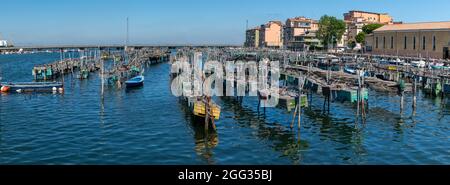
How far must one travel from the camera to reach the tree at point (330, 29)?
6442 inches

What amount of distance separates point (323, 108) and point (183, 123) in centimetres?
1722

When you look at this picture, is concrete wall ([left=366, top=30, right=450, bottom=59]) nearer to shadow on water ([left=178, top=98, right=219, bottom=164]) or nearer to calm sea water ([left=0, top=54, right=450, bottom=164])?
calm sea water ([left=0, top=54, right=450, bottom=164])

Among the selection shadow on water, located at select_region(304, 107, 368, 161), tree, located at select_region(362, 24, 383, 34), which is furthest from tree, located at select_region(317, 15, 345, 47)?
shadow on water, located at select_region(304, 107, 368, 161)

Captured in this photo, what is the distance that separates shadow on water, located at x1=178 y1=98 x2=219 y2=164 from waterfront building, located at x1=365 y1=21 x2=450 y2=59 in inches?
2731

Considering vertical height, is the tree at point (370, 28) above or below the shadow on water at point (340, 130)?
above

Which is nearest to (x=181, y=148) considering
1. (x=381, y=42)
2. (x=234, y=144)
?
(x=234, y=144)

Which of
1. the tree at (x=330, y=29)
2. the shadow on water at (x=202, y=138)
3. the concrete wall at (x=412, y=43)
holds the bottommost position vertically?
the shadow on water at (x=202, y=138)

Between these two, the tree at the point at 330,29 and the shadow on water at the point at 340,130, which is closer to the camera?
the shadow on water at the point at 340,130

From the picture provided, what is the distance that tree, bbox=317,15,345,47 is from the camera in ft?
537

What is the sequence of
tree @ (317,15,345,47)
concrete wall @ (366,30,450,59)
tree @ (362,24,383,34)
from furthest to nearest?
tree @ (317,15,345,47) < tree @ (362,24,383,34) < concrete wall @ (366,30,450,59)

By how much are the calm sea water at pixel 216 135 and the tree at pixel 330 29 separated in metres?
109

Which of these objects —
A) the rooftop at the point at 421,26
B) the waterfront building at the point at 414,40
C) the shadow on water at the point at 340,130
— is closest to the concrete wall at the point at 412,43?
the waterfront building at the point at 414,40

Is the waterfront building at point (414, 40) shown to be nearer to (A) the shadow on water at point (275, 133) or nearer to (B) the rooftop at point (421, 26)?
(B) the rooftop at point (421, 26)
